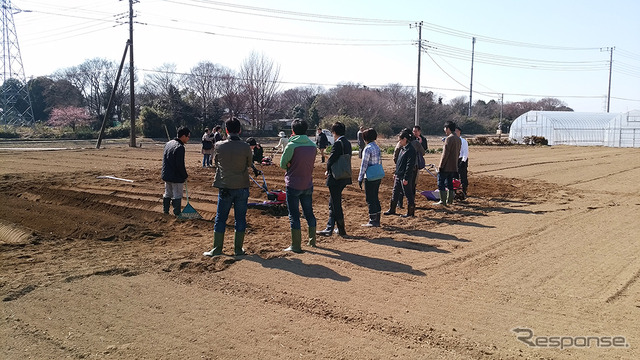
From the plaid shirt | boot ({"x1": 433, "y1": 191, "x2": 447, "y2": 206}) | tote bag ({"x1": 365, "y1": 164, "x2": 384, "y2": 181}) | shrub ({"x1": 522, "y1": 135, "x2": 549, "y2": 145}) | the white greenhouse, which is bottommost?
boot ({"x1": 433, "y1": 191, "x2": 447, "y2": 206})

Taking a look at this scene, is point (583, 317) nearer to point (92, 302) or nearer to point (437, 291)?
point (437, 291)

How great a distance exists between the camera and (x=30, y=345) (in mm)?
4199

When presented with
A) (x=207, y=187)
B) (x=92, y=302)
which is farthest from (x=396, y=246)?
(x=207, y=187)

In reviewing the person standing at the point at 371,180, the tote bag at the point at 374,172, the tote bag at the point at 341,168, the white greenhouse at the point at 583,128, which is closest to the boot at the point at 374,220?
the person standing at the point at 371,180

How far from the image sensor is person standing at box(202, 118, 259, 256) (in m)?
6.71

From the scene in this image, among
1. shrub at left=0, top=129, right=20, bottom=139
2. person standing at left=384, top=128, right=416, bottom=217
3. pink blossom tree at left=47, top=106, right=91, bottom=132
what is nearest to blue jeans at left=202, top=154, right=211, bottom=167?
person standing at left=384, top=128, right=416, bottom=217

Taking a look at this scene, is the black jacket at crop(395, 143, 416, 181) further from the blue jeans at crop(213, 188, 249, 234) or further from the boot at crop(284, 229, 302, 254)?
the blue jeans at crop(213, 188, 249, 234)

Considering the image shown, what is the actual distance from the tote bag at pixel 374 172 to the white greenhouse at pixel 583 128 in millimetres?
39307

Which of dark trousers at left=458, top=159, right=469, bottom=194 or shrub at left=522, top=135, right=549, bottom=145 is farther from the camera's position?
shrub at left=522, top=135, right=549, bottom=145

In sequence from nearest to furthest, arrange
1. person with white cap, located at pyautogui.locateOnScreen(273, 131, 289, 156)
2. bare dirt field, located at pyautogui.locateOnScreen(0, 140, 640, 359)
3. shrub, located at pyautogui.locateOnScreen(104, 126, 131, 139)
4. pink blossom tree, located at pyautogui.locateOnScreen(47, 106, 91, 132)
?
bare dirt field, located at pyautogui.locateOnScreen(0, 140, 640, 359) → person with white cap, located at pyautogui.locateOnScreen(273, 131, 289, 156) → shrub, located at pyautogui.locateOnScreen(104, 126, 131, 139) → pink blossom tree, located at pyautogui.locateOnScreen(47, 106, 91, 132)

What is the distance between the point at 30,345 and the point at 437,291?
4.10 m

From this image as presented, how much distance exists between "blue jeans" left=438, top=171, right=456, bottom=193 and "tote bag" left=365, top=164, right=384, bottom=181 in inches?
114

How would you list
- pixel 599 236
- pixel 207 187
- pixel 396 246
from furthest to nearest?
pixel 207 187, pixel 599 236, pixel 396 246

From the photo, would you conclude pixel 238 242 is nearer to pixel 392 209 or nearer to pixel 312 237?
pixel 312 237
